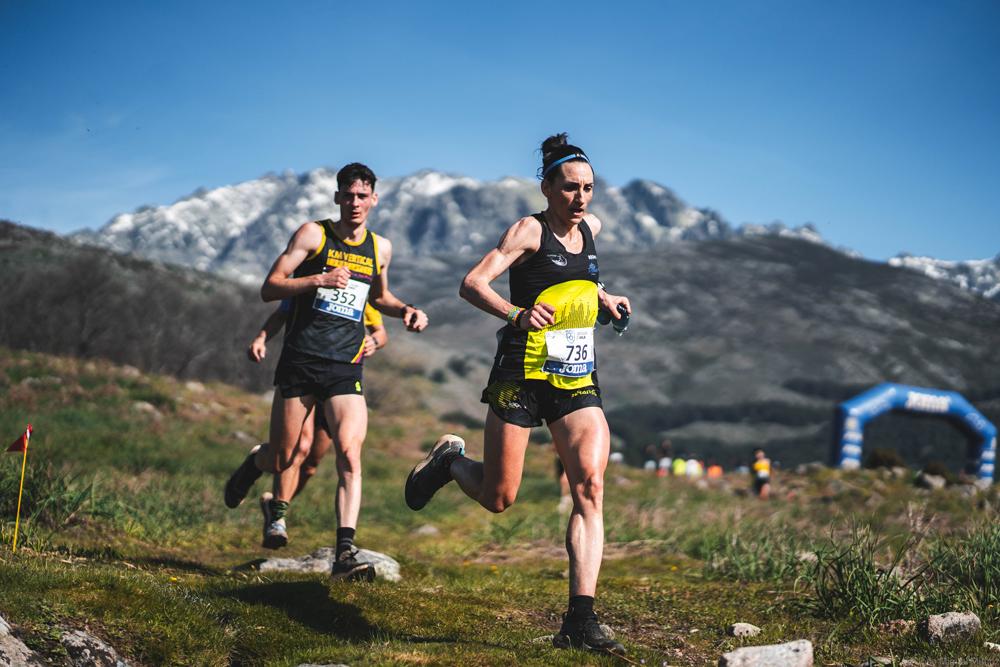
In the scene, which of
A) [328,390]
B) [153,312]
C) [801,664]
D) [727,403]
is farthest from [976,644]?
[727,403]

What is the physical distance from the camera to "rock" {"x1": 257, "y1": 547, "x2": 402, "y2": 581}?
750 centimetres

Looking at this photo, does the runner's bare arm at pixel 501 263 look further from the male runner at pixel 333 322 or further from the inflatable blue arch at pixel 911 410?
the inflatable blue arch at pixel 911 410

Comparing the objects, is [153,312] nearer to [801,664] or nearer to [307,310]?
[307,310]

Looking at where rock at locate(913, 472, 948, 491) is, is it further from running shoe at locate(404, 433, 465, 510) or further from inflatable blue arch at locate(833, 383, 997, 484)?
running shoe at locate(404, 433, 465, 510)

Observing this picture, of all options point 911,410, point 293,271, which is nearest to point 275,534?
point 293,271

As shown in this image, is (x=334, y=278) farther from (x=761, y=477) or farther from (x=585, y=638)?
(x=761, y=477)

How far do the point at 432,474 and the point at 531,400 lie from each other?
1258 millimetres

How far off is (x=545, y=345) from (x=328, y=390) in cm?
242

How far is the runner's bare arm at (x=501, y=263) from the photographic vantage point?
5.09 metres

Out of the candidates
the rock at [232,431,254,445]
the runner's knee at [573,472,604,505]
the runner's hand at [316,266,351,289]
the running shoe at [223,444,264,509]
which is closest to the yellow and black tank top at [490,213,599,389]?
the runner's knee at [573,472,604,505]

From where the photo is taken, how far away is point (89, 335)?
108 ft

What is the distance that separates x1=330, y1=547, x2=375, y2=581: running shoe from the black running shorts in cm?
178

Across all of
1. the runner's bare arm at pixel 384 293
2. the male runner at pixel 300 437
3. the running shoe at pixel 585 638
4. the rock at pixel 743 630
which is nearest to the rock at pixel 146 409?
the male runner at pixel 300 437

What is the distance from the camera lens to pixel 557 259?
17.2 ft
